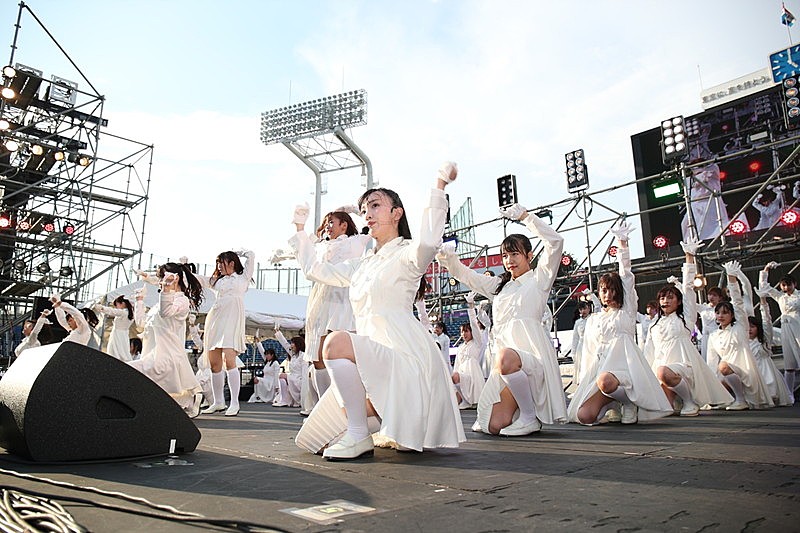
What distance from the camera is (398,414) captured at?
8.05 feet

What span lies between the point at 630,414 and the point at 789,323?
17.9ft

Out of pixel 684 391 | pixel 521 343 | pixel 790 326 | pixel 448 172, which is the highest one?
pixel 448 172

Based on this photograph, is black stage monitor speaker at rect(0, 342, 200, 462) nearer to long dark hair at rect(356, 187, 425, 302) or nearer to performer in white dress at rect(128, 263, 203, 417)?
long dark hair at rect(356, 187, 425, 302)

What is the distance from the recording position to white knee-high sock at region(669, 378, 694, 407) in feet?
18.3

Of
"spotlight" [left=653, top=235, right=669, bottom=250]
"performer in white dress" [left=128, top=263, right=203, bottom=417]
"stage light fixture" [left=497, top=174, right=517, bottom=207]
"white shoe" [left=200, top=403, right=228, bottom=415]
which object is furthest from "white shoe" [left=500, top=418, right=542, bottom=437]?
"spotlight" [left=653, top=235, right=669, bottom=250]

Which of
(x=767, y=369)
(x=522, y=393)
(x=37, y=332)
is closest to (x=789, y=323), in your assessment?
(x=767, y=369)

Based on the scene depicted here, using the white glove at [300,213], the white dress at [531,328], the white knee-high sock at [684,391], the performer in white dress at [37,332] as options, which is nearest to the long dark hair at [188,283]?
the white glove at [300,213]

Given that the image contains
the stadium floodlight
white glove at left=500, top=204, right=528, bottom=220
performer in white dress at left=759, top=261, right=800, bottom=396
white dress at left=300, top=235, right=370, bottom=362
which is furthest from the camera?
the stadium floodlight

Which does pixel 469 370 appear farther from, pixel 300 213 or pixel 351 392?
pixel 351 392

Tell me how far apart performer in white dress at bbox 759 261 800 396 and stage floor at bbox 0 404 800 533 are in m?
6.10

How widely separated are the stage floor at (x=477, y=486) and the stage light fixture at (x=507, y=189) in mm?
8956

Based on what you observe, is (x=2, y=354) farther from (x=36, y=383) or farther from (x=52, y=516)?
(x=52, y=516)

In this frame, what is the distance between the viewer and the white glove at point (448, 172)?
2543mm

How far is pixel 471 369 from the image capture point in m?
8.73
